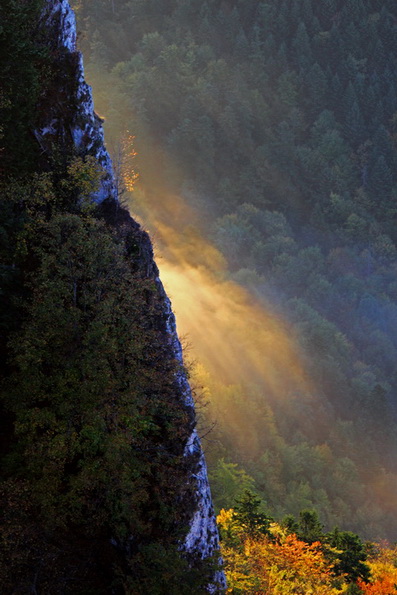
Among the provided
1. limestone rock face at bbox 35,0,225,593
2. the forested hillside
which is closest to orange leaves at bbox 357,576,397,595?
limestone rock face at bbox 35,0,225,593

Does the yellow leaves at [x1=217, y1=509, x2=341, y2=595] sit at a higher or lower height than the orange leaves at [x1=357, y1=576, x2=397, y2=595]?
lower

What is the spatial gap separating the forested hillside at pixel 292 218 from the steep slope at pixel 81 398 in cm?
7642

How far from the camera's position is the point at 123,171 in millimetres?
34250

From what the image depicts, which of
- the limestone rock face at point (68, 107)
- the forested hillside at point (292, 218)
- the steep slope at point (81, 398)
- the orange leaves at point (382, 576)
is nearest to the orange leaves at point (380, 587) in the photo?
the orange leaves at point (382, 576)

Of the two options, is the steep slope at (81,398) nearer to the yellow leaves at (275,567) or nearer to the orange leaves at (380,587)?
the yellow leaves at (275,567)

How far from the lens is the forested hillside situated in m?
110

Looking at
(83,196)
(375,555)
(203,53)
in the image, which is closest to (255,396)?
(375,555)

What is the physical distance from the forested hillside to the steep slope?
76.4 meters

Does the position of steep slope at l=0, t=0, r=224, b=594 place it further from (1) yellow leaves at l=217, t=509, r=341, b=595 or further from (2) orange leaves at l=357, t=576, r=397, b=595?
(2) orange leaves at l=357, t=576, r=397, b=595

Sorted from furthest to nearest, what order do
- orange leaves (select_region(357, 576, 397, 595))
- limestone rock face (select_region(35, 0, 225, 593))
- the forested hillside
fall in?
the forested hillside < orange leaves (select_region(357, 576, 397, 595)) < limestone rock face (select_region(35, 0, 225, 593))

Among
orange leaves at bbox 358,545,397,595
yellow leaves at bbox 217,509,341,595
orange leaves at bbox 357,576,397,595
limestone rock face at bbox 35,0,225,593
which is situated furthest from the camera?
orange leaves at bbox 358,545,397,595

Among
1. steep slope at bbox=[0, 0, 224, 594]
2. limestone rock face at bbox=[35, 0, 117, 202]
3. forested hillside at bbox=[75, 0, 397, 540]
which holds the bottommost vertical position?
steep slope at bbox=[0, 0, 224, 594]

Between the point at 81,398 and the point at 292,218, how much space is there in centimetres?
16585

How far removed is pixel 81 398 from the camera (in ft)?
65.5
